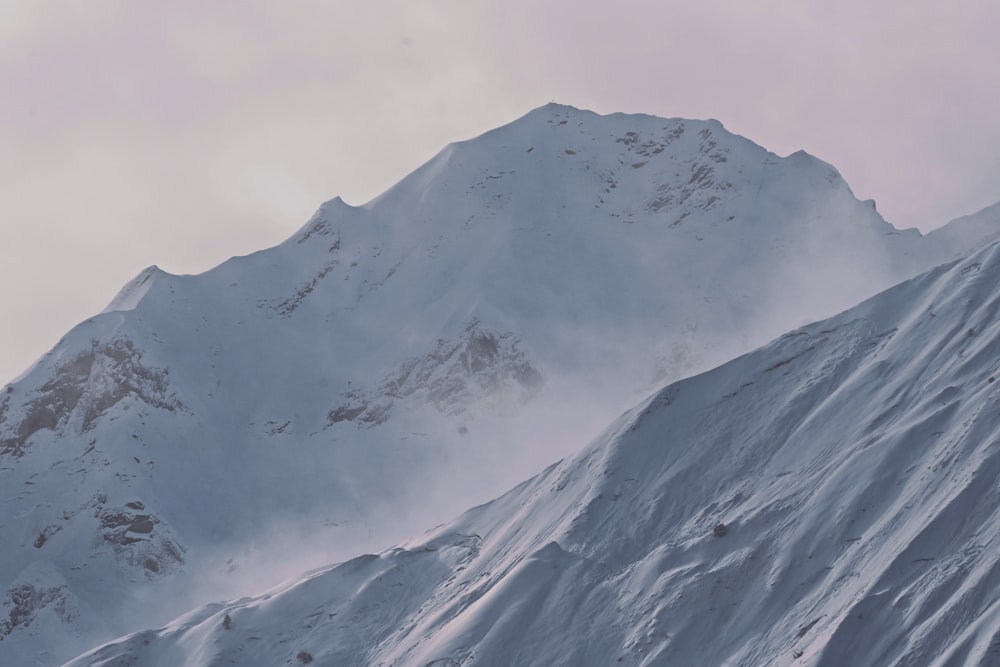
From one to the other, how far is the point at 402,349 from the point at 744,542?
336 ft

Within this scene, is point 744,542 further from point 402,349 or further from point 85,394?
point 85,394

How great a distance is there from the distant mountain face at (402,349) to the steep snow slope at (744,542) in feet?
169

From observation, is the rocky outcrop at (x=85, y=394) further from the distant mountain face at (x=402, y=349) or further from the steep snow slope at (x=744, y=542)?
the steep snow slope at (x=744, y=542)

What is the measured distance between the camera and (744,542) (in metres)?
60.2

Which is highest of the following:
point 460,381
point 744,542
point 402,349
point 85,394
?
point 85,394

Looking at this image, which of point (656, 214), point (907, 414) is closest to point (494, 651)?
point (907, 414)

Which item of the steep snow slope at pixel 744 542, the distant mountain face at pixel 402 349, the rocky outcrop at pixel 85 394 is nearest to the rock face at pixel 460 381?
the distant mountain face at pixel 402 349

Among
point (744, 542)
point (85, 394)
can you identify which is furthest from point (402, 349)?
point (744, 542)

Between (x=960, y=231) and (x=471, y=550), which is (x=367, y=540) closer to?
(x=471, y=550)

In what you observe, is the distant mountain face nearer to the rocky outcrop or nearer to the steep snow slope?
the rocky outcrop

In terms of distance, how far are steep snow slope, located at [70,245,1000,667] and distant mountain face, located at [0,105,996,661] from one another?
5153cm

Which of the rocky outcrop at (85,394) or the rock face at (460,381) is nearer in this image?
the rocky outcrop at (85,394)

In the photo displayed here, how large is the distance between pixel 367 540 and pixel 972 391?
78308 mm

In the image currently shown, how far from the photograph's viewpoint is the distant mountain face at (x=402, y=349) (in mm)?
133125
